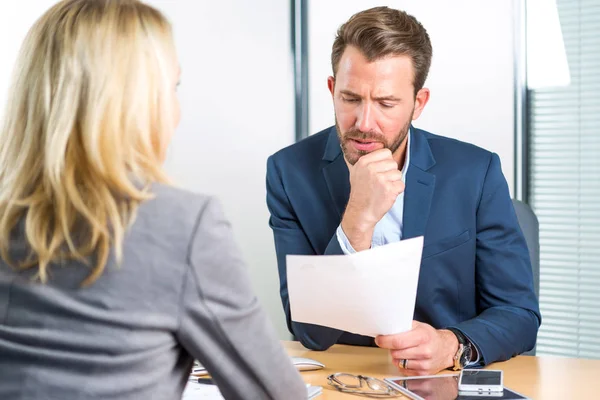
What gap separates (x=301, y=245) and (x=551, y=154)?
1538mm

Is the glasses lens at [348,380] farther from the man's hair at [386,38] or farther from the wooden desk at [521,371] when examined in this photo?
the man's hair at [386,38]

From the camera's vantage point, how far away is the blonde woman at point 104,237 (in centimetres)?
97

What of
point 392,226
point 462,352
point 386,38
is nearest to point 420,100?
point 386,38

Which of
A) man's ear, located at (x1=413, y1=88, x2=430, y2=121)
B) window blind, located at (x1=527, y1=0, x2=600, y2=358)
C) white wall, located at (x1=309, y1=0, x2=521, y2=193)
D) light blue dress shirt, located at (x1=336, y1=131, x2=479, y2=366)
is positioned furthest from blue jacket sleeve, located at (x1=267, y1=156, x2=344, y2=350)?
window blind, located at (x1=527, y1=0, x2=600, y2=358)

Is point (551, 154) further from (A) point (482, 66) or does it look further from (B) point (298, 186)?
(B) point (298, 186)

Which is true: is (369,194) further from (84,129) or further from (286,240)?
(84,129)

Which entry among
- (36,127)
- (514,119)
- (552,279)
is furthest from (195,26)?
(36,127)

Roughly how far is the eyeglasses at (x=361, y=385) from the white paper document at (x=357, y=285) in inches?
4.2

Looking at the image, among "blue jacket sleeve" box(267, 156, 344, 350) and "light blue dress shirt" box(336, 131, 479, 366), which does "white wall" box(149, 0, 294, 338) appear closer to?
"blue jacket sleeve" box(267, 156, 344, 350)

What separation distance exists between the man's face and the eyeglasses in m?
0.68

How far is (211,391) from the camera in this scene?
1486 millimetres

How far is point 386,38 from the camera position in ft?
6.89

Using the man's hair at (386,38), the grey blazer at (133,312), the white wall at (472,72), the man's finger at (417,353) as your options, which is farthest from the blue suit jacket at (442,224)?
the white wall at (472,72)

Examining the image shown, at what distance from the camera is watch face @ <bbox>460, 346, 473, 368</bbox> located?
1.70 metres
